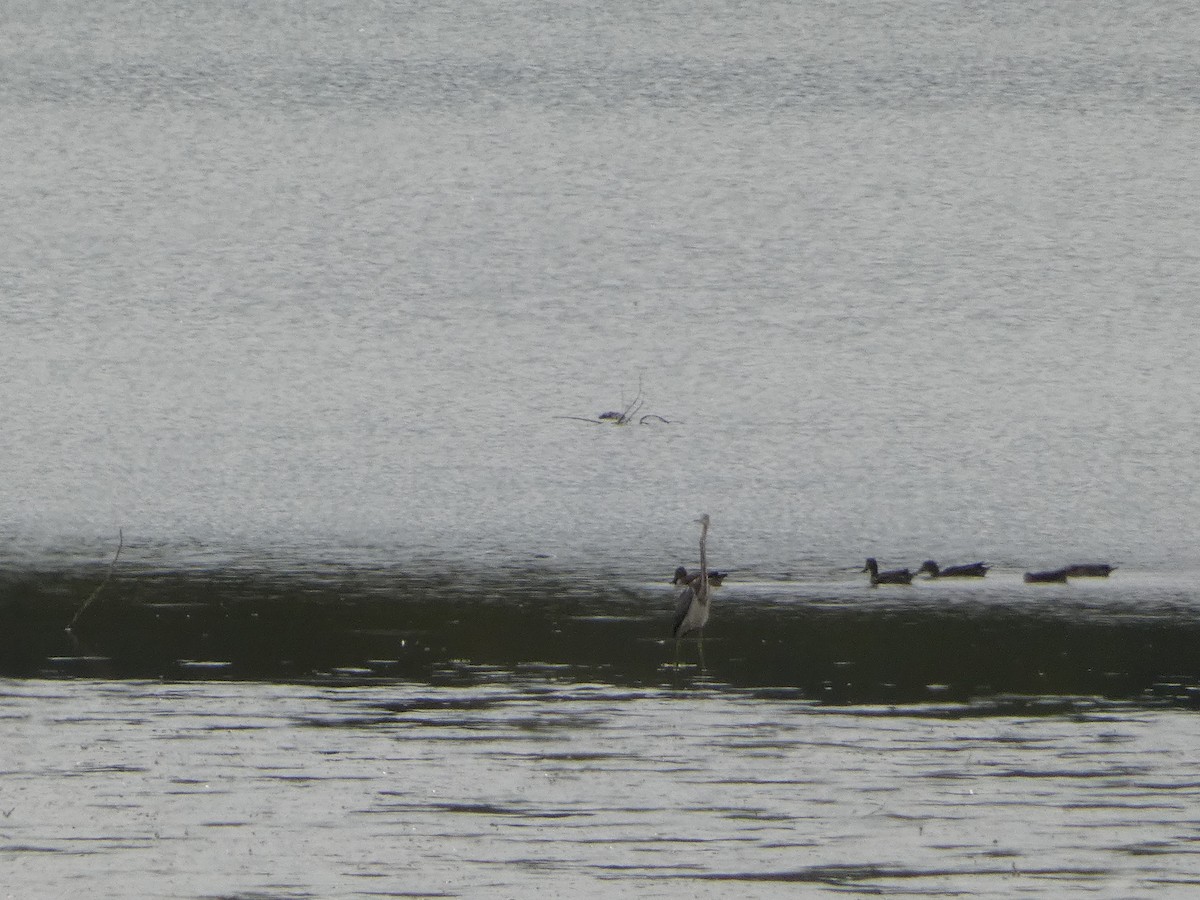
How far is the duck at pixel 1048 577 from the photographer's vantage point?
16.4 metres

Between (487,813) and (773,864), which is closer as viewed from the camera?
(773,864)

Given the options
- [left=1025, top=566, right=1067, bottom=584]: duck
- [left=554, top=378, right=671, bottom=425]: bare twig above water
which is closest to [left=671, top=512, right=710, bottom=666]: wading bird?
[left=1025, top=566, right=1067, bottom=584]: duck

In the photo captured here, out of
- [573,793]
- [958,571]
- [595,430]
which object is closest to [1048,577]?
[958,571]

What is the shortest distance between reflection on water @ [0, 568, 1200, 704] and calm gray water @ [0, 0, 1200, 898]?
78 mm

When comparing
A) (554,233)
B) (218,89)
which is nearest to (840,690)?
(554,233)

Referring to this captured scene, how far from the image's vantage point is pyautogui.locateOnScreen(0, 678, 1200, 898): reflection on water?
783cm

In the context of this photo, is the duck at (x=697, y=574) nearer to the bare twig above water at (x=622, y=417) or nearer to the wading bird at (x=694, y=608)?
the wading bird at (x=694, y=608)

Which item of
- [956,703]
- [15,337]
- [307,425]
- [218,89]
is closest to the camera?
[956,703]

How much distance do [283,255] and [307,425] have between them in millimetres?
8063

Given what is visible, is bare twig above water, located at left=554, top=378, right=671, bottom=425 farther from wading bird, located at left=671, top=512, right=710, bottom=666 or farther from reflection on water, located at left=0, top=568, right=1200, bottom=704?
wading bird, located at left=671, top=512, right=710, bottom=666

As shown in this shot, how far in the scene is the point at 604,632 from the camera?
45.7 ft

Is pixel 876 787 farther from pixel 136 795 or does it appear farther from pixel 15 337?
pixel 15 337

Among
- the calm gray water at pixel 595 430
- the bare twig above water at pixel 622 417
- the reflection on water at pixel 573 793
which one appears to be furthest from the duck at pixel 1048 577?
the bare twig above water at pixel 622 417

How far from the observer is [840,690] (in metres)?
11.8
